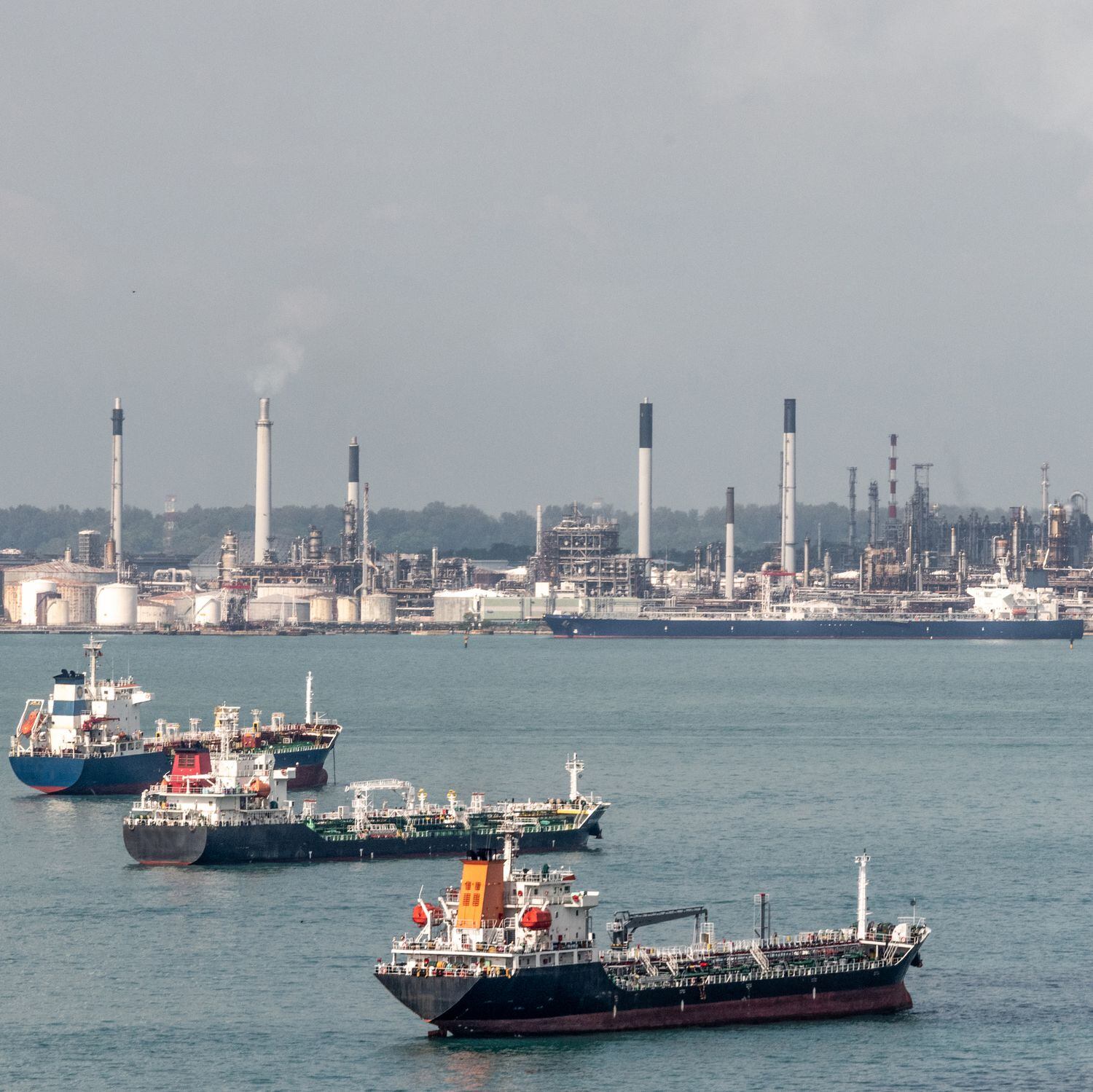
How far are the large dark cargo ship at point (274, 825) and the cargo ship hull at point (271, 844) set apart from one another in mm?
22

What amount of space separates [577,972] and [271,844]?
25510 mm

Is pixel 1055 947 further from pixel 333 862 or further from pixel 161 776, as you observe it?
pixel 161 776

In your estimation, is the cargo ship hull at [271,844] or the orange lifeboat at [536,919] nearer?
the orange lifeboat at [536,919]

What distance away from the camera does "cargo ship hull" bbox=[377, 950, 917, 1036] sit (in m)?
43.7

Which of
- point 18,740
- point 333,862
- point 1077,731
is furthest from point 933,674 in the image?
point 333,862

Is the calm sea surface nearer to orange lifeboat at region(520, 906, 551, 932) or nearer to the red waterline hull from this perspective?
the red waterline hull

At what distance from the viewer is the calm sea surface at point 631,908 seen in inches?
1715

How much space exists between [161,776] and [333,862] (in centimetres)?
2267

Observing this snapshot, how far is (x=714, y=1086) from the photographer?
42.1m

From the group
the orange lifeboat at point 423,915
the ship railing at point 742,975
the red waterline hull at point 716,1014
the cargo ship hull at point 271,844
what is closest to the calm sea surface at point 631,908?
the red waterline hull at point 716,1014

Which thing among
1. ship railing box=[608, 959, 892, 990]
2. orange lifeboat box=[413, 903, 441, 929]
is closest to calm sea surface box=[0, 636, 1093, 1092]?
ship railing box=[608, 959, 892, 990]

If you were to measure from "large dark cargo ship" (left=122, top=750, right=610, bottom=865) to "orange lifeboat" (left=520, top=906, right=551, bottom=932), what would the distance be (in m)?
22.7

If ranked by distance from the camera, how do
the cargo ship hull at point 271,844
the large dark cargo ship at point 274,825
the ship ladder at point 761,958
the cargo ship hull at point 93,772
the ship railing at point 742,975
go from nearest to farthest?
1. the ship railing at point 742,975
2. the ship ladder at point 761,958
3. the cargo ship hull at point 271,844
4. the large dark cargo ship at point 274,825
5. the cargo ship hull at point 93,772

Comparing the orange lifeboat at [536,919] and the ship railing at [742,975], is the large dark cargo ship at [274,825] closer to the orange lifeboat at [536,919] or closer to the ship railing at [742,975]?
the ship railing at [742,975]
